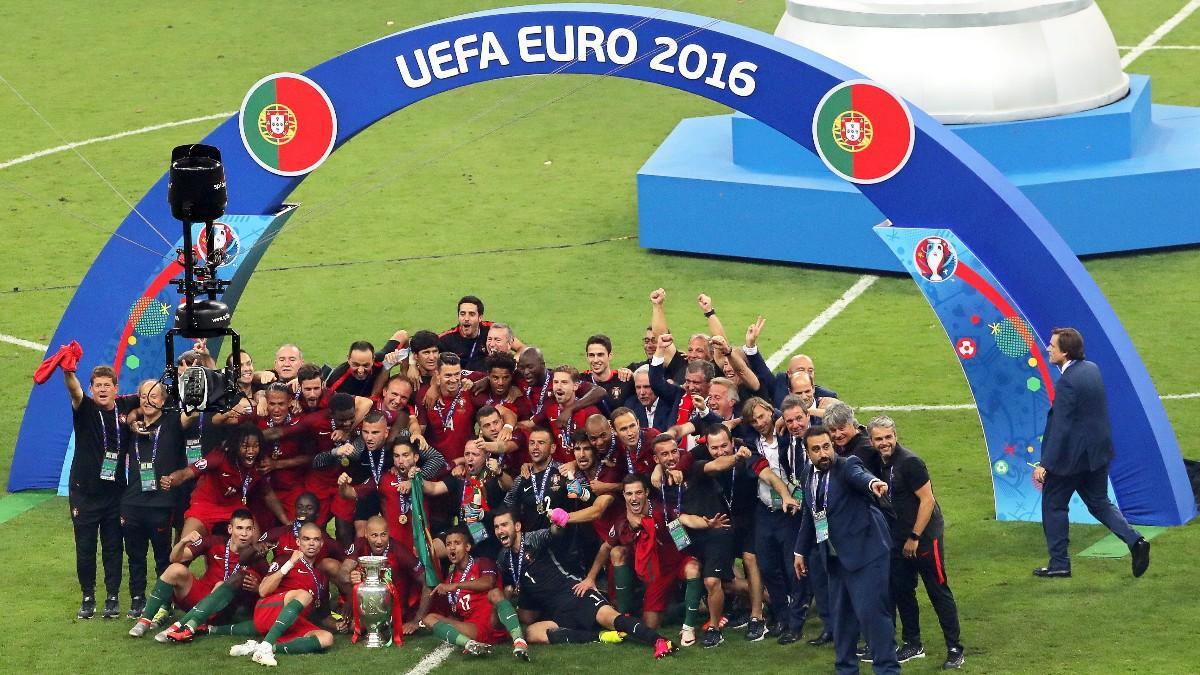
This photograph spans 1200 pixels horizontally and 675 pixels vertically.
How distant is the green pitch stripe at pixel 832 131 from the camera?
14.7m

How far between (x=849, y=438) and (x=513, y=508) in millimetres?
2429

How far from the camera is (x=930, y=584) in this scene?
13.0 m

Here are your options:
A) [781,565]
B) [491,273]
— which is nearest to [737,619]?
[781,565]

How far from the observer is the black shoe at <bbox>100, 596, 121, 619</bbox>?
1448cm

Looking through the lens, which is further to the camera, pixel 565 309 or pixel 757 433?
pixel 565 309

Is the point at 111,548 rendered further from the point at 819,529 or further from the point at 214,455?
the point at 819,529

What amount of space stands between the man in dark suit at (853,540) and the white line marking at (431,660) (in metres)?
2.61

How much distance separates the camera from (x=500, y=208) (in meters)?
24.0

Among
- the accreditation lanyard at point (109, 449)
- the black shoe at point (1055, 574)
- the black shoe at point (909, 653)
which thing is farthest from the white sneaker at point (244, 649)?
the black shoe at point (1055, 574)

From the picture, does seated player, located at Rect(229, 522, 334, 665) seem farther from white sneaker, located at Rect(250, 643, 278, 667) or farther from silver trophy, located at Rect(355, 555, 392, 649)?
silver trophy, located at Rect(355, 555, 392, 649)

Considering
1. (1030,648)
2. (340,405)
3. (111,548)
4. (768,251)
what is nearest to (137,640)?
(111,548)

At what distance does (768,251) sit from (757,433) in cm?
788

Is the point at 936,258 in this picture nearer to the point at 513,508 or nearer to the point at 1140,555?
the point at 1140,555

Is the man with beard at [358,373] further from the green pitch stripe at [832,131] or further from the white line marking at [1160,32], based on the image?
the white line marking at [1160,32]
